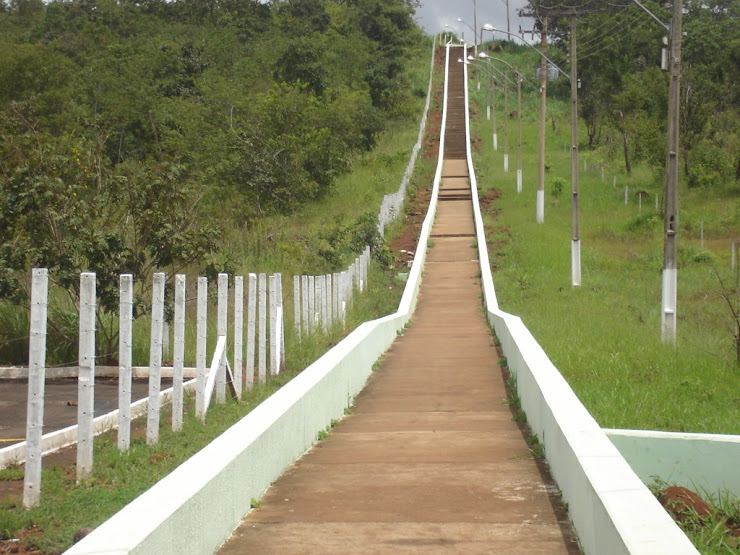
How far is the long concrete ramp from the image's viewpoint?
5348 millimetres

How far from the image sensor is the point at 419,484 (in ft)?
21.6

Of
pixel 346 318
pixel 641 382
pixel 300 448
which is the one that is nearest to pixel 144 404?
pixel 300 448

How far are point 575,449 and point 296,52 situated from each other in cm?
4259

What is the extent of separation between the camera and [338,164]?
38312 mm

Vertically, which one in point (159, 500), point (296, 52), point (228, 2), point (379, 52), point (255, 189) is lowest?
point (159, 500)

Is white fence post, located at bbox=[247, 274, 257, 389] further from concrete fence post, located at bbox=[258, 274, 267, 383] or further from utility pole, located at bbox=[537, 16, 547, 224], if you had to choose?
utility pole, located at bbox=[537, 16, 547, 224]

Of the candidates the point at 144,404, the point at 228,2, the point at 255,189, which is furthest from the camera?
the point at 228,2

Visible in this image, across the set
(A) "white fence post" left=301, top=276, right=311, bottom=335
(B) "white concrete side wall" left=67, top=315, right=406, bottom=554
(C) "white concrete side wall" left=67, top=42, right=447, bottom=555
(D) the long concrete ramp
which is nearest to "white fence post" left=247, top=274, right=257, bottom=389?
(D) the long concrete ramp

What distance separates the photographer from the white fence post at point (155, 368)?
8383 mm

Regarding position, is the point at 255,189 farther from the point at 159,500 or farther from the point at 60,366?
the point at 159,500

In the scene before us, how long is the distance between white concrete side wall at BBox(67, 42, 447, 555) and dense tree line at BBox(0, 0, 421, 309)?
563cm

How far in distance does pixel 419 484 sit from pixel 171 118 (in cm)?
3825

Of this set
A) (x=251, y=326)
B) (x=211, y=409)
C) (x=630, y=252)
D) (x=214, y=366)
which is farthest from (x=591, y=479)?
(x=630, y=252)

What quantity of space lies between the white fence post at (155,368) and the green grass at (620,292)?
401 centimetres
